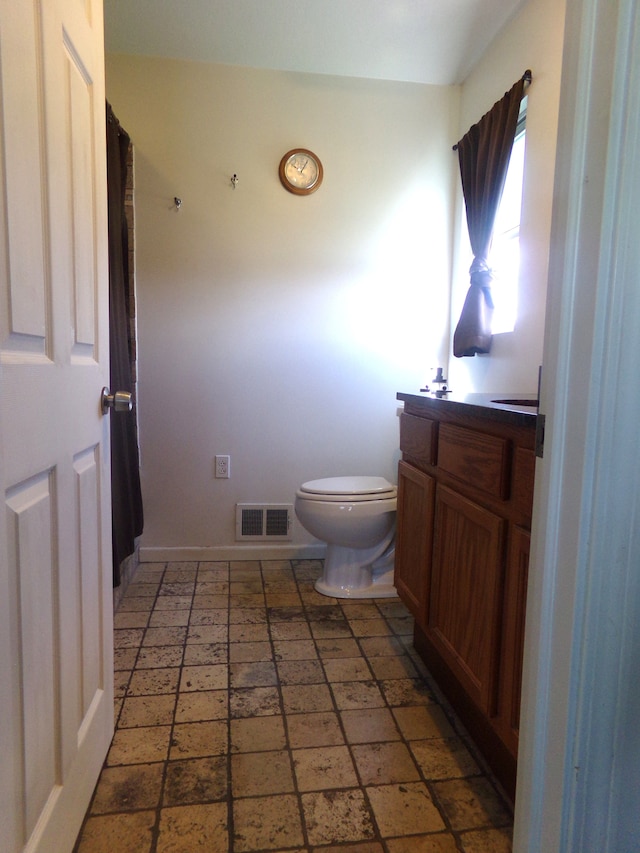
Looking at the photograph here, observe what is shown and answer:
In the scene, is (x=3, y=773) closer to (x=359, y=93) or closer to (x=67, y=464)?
(x=67, y=464)

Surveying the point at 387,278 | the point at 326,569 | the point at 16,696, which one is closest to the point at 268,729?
the point at 16,696

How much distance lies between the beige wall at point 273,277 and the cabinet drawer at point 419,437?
943mm

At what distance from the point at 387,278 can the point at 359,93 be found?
909 mm

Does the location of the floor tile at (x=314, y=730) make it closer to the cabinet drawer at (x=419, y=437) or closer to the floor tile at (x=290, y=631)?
the floor tile at (x=290, y=631)

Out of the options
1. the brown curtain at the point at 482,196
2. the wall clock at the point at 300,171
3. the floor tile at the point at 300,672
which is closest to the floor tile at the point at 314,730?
the floor tile at the point at 300,672

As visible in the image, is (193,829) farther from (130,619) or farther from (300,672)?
(130,619)

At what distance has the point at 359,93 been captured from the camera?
262 cm

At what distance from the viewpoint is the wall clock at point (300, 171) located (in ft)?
8.50

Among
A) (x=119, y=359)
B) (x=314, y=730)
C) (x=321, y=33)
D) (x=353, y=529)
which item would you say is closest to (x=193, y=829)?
(x=314, y=730)

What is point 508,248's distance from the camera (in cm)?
238

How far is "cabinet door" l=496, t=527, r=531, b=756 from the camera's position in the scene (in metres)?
1.08

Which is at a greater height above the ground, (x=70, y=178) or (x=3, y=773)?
(x=70, y=178)

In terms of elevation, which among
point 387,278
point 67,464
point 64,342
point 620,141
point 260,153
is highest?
point 260,153

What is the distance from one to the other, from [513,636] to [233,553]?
1.87 m
